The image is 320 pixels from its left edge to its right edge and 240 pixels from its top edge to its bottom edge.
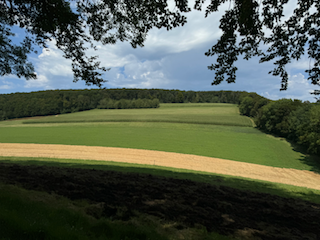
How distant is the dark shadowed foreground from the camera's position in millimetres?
6117

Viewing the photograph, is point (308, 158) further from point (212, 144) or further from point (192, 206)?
point (192, 206)

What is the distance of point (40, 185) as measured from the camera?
300 inches

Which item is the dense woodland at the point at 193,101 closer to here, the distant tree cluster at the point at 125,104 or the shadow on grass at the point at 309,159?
the distant tree cluster at the point at 125,104

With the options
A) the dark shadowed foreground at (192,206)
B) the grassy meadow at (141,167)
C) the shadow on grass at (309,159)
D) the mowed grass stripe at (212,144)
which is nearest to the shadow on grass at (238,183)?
the grassy meadow at (141,167)

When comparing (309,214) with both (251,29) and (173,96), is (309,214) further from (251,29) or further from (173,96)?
(173,96)

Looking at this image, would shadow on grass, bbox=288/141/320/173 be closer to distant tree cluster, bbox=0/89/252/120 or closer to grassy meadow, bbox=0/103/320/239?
grassy meadow, bbox=0/103/320/239

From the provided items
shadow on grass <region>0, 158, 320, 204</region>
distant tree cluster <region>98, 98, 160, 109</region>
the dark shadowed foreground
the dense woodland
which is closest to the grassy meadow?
shadow on grass <region>0, 158, 320, 204</region>

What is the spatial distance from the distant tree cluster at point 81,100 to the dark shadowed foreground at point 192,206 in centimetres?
11072

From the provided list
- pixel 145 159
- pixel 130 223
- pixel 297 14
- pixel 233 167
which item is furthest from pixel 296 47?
pixel 145 159

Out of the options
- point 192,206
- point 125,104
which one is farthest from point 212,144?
point 125,104

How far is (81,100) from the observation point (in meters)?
117

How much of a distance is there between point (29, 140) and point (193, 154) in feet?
130

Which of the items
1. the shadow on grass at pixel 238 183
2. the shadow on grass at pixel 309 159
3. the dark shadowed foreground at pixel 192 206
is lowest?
the shadow on grass at pixel 309 159

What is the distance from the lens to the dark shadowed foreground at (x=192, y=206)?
6117 mm
